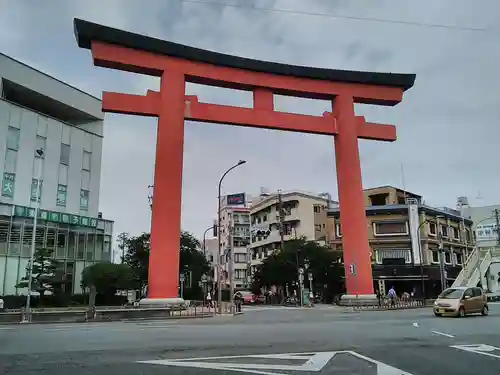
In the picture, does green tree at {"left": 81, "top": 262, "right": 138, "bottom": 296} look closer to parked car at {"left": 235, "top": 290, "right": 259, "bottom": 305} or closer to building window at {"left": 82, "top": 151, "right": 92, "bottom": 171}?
building window at {"left": 82, "top": 151, "right": 92, "bottom": 171}

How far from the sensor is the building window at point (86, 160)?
46588mm

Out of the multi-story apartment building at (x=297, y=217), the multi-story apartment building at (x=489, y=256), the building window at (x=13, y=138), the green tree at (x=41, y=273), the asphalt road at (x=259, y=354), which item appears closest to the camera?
the asphalt road at (x=259, y=354)

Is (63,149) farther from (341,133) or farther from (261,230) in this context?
(341,133)

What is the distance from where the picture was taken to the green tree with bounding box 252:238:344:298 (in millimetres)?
50969

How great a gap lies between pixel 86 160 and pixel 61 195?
4696 millimetres

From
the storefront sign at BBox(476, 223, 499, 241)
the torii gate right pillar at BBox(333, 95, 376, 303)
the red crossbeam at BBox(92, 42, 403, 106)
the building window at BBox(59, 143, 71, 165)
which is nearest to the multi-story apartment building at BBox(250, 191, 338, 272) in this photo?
the storefront sign at BBox(476, 223, 499, 241)

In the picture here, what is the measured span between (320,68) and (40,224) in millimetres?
24614

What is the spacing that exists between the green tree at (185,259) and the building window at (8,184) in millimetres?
14574

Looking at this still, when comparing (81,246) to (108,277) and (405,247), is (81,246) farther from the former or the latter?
(405,247)

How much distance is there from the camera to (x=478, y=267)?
42875 millimetres

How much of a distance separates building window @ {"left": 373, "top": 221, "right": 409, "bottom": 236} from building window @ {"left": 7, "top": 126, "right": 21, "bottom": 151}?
35.3m

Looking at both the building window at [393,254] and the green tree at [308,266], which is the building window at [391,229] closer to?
the building window at [393,254]

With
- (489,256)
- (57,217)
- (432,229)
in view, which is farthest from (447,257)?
(57,217)

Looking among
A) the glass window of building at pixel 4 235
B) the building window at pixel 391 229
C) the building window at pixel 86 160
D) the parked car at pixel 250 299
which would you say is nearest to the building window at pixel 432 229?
the building window at pixel 391 229
